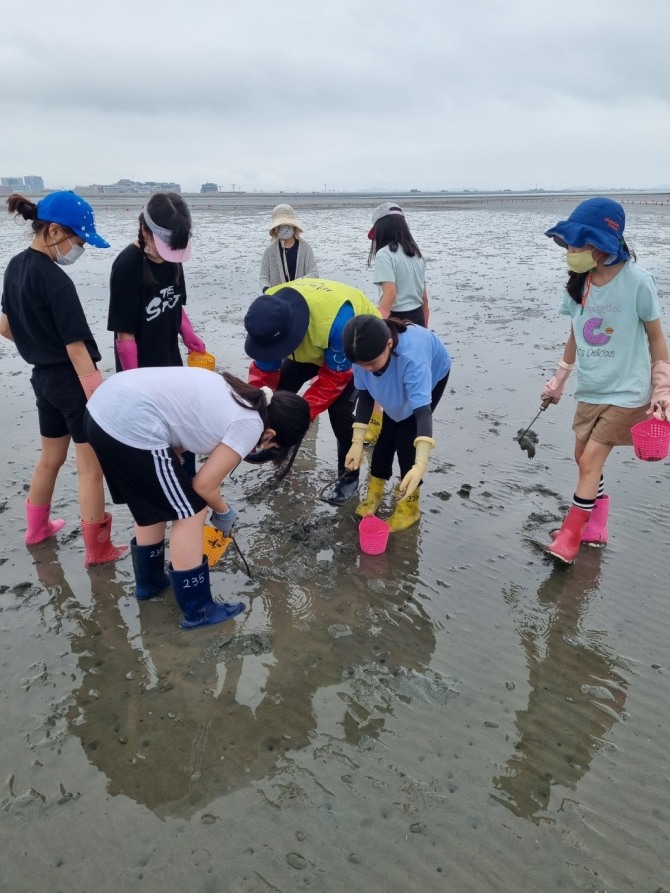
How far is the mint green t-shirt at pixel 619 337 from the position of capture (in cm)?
312

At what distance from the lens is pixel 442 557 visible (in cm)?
361

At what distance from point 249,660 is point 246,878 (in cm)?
98

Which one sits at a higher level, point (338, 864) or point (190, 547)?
point (190, 547)

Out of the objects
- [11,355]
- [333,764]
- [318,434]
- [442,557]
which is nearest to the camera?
[333,764]

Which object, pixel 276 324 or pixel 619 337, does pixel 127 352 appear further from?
pixel 619 337

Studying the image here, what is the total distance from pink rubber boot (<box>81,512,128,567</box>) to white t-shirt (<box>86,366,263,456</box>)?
3.38ft

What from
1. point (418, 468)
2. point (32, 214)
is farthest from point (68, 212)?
point (418, 468)

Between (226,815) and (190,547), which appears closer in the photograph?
(226,815)

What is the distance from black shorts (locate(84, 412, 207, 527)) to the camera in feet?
8.75

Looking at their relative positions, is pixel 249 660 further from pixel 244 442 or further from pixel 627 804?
pixel 627 804

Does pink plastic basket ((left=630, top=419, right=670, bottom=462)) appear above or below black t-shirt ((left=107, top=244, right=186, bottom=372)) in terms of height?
below

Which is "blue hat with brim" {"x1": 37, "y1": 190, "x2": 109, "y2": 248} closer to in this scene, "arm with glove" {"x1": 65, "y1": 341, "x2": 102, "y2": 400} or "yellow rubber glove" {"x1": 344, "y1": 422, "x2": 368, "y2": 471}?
"arm with glove" {"x1": 65, "y1": 341, "x2": 102, "y2": 400}

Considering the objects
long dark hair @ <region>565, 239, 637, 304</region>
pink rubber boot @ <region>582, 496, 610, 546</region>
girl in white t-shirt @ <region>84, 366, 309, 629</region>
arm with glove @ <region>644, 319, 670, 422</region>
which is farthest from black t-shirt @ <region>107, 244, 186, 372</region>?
pink rubber boot @ <region>582, 496, 610, 546</region>

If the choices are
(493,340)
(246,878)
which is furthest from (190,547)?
(493,340)
